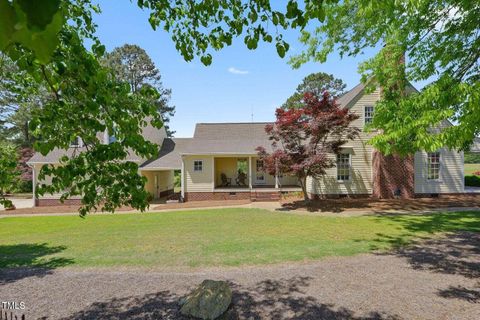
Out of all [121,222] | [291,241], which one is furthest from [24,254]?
[291,241]

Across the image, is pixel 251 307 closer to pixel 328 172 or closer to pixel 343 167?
pixel 328 172

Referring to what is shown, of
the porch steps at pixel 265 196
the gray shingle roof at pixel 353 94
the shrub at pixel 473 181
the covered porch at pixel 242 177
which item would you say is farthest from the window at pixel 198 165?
the shrub at pixel 473 181

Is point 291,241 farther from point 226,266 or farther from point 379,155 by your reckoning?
point 379,155

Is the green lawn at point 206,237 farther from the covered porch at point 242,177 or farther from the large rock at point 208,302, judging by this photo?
the covered porch at point 242,177

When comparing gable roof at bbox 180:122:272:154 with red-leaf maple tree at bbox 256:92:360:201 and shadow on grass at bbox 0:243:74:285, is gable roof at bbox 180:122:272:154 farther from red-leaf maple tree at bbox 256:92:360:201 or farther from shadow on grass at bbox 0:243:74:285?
shadow on grass at bbox 0:243:74:285

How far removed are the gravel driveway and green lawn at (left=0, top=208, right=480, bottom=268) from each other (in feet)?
2.46

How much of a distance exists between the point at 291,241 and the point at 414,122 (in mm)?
5368

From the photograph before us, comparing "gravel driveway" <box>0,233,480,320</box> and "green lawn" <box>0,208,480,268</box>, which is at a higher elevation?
"green lawn" <box>0,208,480,268</box>

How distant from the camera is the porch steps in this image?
20812 millimetres

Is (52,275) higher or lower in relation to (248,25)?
lower

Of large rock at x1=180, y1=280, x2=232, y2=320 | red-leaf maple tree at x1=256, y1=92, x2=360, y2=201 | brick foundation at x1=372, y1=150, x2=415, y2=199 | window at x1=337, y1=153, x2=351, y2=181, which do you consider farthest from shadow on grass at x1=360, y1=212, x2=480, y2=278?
window at x1=337, y1=153, x2=351, y2=181

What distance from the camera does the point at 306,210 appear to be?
1612 cm

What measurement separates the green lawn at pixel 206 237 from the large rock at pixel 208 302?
83.5 inches

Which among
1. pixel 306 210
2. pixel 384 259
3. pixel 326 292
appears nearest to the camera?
pixel 326 292
